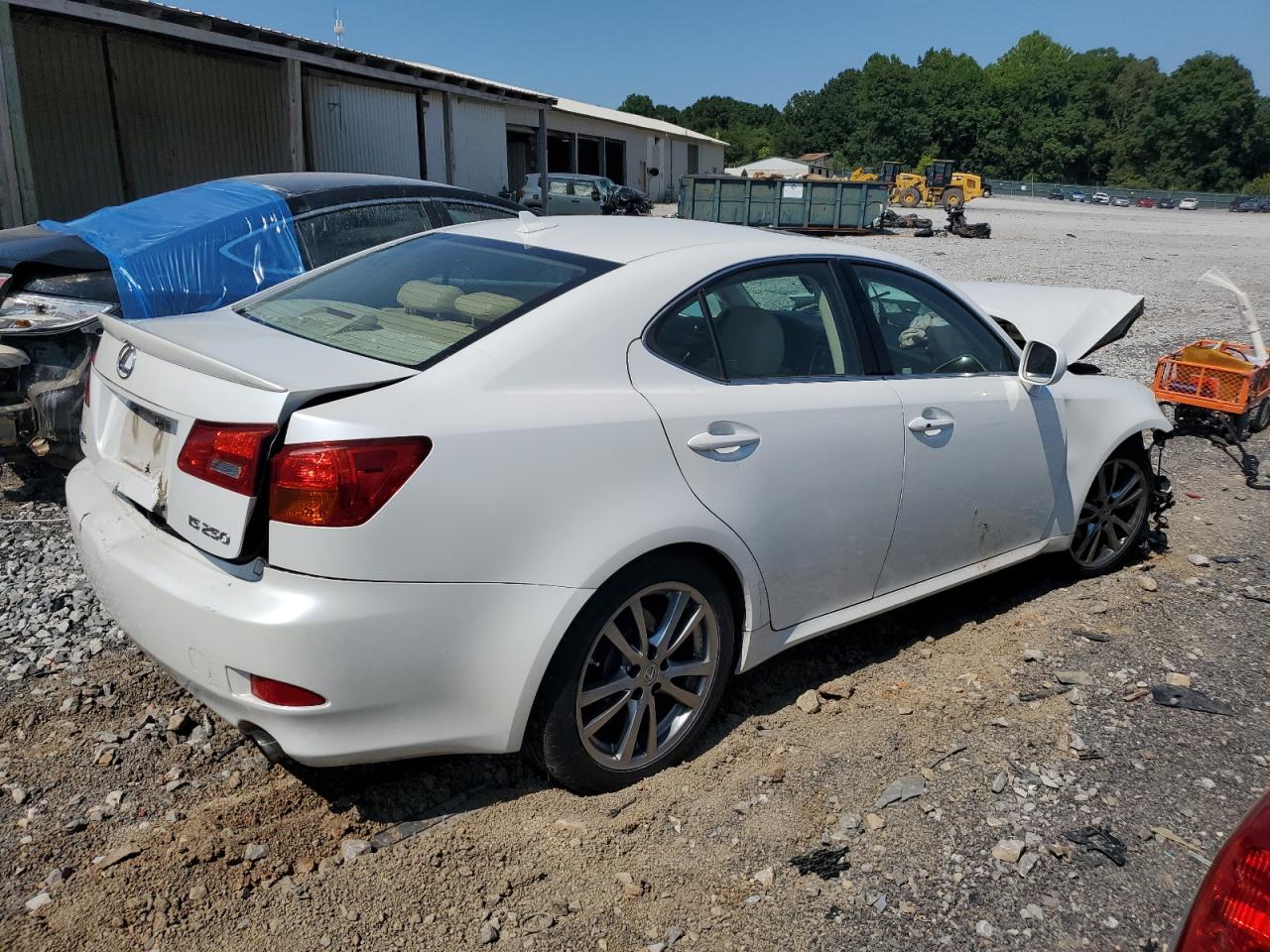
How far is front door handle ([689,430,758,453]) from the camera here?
9.27 ft

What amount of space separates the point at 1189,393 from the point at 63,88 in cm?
1732

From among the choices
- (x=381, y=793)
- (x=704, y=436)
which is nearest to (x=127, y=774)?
(x=381, y=793)

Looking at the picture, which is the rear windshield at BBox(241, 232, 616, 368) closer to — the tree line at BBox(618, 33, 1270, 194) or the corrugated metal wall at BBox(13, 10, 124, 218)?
the corrugated metal wall at BBox(13, 10, 124, 218)

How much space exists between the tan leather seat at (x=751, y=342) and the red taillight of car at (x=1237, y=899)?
1900 millimetres

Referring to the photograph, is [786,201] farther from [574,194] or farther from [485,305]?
[485,305]

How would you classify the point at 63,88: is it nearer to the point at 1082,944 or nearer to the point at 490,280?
the point at 490,280

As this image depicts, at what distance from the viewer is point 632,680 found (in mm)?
2840

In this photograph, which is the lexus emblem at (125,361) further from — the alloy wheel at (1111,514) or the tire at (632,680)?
the alloy wheel at (1111,514)

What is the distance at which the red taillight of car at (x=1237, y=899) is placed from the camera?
139cm

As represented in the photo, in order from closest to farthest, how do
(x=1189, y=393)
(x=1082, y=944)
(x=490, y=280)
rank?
(x=1082, y=944) → (x=490, y=280) → (x=1189, y=393)

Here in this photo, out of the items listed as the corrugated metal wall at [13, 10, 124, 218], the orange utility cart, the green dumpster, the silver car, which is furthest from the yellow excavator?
the orange utility cart

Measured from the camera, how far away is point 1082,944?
2436 millimetres

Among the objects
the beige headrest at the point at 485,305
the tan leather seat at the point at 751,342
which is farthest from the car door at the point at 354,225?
the tan leather seat at the point at 751,342

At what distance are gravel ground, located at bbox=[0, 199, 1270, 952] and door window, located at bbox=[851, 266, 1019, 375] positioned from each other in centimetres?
119
